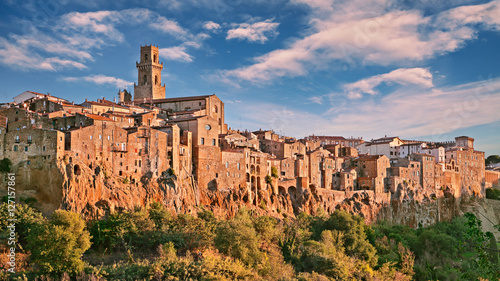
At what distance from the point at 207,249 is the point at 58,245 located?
14774mm

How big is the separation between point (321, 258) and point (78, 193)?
24465mm

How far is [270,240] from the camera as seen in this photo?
53656 millimetres

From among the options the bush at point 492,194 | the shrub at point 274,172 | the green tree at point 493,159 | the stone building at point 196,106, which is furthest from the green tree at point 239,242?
the green tree at point 493,159

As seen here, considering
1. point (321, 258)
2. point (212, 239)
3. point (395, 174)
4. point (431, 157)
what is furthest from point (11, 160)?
point (431, 157)

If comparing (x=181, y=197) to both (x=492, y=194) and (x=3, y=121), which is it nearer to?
(x=3, y=121)

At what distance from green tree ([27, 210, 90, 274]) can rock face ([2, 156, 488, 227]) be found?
9.92 feet

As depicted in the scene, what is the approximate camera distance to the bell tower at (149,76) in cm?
8581

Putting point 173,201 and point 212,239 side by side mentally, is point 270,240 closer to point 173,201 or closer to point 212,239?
point 212,239

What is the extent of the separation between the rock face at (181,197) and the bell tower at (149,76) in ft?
104

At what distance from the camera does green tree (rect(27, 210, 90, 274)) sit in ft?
131

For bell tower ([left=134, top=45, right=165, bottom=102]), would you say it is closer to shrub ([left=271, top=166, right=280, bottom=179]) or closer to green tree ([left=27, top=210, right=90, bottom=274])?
shrub ([left=271, top=166, right=280, bottom=179])

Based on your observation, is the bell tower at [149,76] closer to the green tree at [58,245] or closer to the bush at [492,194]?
the green tree at [58,245]

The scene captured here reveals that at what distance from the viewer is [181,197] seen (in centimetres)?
5431

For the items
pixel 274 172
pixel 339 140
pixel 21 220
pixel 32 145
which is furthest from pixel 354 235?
pixel 339 140
